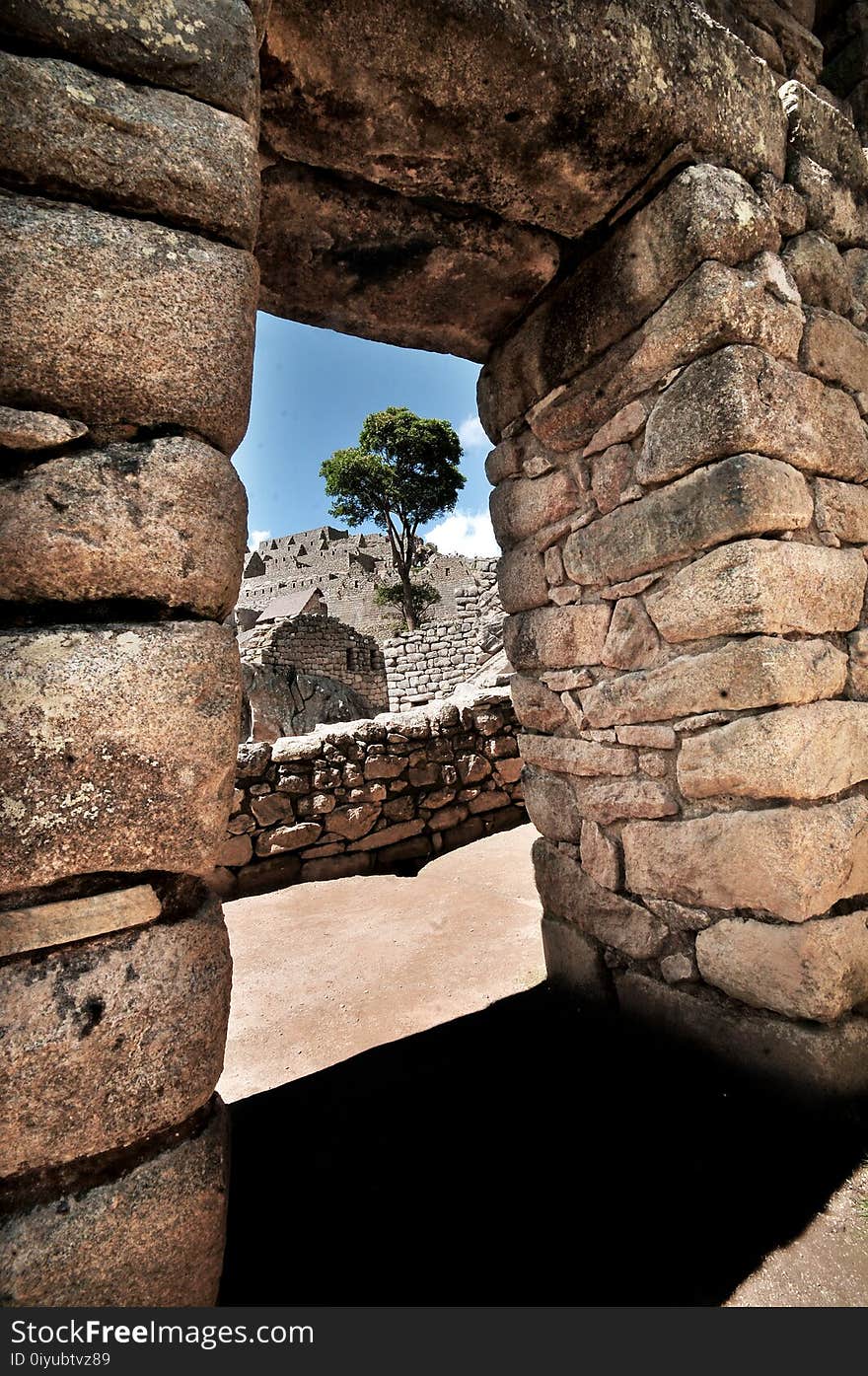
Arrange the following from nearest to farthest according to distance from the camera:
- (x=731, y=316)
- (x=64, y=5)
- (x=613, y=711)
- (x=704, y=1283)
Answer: (x=64, y=5) < (x=704, y=1283) < (x=731, y=316) < (x=613, y=711)

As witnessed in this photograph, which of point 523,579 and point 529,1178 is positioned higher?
point 523,579

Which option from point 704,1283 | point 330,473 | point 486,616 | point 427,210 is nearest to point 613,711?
point 704,1283

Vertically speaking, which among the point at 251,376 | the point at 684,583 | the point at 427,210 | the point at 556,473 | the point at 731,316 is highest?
the point at 427,210

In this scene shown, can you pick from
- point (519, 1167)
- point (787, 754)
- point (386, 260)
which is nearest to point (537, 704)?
point (787, 754)

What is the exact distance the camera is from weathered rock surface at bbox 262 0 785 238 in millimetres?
1503

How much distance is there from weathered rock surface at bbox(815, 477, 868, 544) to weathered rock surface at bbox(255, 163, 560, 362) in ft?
4.10

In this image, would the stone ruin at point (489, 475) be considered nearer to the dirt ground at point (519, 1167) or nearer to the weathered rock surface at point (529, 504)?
the weathered rock surface at point (529, 504)

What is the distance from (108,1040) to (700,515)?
1.91m

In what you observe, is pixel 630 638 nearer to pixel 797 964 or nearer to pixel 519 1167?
pixel 797 964

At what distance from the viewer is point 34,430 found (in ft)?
3.39

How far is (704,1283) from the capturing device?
126 centimetres

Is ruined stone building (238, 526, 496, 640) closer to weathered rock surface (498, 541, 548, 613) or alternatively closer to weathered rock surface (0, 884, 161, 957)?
weathered rock surface (498, 541, 548, 613)

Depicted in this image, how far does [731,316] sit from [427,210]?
1.02m

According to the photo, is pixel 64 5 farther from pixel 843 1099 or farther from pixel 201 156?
pixel 843 1099
